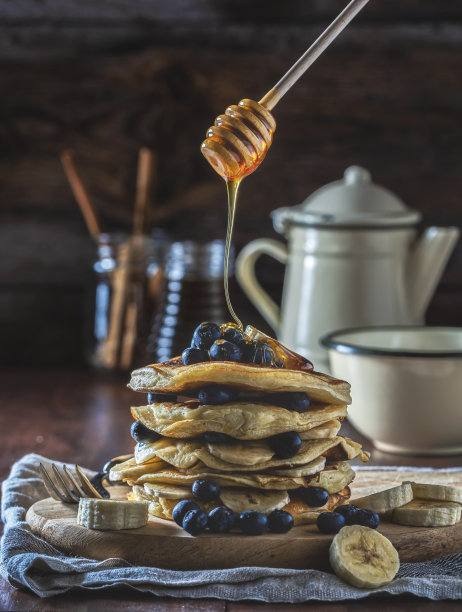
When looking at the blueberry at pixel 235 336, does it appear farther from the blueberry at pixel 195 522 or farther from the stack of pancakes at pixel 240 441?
the blueberry at pixel 195 522

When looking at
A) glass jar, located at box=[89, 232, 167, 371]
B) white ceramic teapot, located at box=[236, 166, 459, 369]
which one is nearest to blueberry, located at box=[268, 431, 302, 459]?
white ceramic teapot, located at box=[236, 166, 459, 369]

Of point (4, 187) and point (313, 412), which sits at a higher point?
point (4, 187)

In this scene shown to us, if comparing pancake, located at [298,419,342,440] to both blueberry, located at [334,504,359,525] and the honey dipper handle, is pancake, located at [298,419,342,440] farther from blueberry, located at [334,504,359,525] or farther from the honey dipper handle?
the honey dipper handle

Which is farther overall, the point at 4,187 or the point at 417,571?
the point at 4,187

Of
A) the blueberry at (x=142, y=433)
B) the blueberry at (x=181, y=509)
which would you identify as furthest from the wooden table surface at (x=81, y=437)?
the blueberry at (x=142, y=433)

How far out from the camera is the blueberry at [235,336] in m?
1.09

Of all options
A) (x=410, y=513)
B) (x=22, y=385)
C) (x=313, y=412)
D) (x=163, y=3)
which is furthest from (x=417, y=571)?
(x=163, y=3)

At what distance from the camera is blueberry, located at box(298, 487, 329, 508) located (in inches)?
40.4

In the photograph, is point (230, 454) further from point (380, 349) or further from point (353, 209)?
point (353, 209)

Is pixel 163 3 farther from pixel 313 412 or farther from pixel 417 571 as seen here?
pixel 417 571

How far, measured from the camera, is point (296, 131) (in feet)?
7.41

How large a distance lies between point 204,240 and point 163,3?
0.56 meters

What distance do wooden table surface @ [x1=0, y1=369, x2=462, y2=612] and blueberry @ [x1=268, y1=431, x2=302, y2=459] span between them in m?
0.17

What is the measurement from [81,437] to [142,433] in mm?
570
